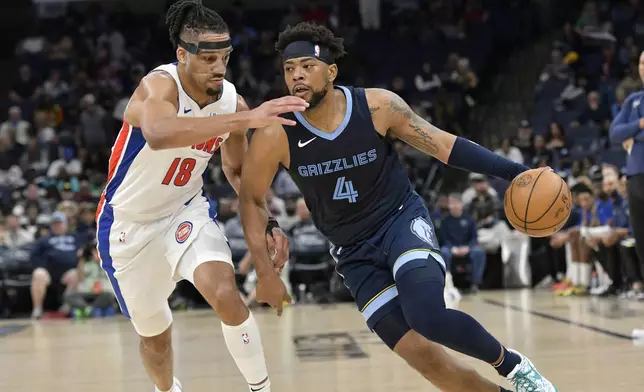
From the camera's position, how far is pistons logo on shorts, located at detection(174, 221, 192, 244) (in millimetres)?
4516

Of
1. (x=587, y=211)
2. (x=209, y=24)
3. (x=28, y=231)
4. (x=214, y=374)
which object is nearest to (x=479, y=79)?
(x=587, y=211)

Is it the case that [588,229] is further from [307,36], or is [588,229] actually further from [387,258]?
[307,36]

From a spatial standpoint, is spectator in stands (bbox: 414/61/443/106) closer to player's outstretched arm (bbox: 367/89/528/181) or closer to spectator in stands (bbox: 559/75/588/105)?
spectator in stands (bbox: 559/75/588/105)

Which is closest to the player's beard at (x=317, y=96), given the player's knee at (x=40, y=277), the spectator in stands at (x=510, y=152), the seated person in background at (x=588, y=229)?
the seated person in background at (x=588, y=229)

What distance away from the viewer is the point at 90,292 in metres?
12.0

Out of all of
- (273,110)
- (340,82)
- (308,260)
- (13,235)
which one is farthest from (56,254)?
(273,110)

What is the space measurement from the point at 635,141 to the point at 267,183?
3867mm

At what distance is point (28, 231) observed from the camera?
42.0 feet

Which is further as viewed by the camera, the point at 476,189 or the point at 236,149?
the point at 476,189

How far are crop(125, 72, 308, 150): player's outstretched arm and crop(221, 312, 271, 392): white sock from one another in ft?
3.25

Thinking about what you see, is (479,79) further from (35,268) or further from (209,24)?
(209,24)

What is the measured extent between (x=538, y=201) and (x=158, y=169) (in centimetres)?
193

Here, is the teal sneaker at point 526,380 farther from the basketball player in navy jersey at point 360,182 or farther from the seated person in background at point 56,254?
the seated person in background at point 56,254

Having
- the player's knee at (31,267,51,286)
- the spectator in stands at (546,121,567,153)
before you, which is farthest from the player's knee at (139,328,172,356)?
the spectator in stands at (546,121,567,153)
